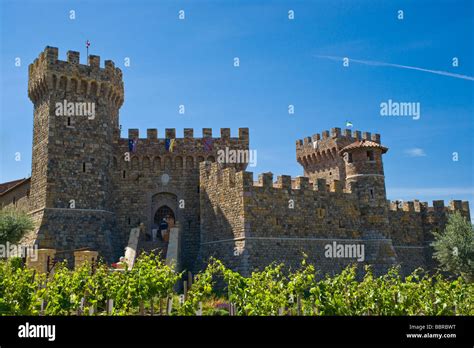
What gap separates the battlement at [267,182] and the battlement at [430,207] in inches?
231

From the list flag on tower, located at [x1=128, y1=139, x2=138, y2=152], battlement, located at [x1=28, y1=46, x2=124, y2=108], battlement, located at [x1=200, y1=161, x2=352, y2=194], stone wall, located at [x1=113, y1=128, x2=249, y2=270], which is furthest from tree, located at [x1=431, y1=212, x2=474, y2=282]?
battlement, located at [x1=28, y1=46, x2=124, y2=108]

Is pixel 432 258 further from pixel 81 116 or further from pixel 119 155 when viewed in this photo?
pixel 81 116

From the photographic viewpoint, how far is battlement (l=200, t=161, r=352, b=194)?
23688 millimetres

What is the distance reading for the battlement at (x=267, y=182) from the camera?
23688mm

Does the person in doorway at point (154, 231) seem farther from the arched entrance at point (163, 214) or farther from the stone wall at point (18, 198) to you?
the stone wall at point (18, 198)

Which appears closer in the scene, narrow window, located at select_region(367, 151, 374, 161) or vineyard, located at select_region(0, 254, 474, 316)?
vineyard, located at select_region(0, 254, 474, 316)

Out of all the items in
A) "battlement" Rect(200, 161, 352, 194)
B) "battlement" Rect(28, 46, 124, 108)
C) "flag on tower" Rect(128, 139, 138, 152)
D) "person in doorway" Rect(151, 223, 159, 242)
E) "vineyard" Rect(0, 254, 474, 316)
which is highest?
"battlement" Rect(28, 46, 124, 108)

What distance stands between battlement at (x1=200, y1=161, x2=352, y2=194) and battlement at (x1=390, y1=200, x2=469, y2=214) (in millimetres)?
5875

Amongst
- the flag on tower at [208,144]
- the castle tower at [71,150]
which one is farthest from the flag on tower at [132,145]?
the flag on tower at [208,144]

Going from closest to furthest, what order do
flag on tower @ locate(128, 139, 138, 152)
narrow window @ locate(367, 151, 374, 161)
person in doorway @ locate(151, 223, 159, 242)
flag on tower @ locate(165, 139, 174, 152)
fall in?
1. narrow window @ locate(367, 151, 374, 161)
2. person in doorway @ locate(151, 223, 159, 242)
3. flag on tower @ locate(128, 139, 138, 152)
4. flag on tower @ locate(165, 139, 174, 152)

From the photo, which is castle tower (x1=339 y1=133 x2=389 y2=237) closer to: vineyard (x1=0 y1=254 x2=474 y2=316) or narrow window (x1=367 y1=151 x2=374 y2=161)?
narrow window (x1=367 y1=151 x2=374 y2=161)

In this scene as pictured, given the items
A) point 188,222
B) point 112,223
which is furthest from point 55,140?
point 188,222

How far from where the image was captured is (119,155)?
29484 millimetres

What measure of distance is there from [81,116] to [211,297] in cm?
1393
